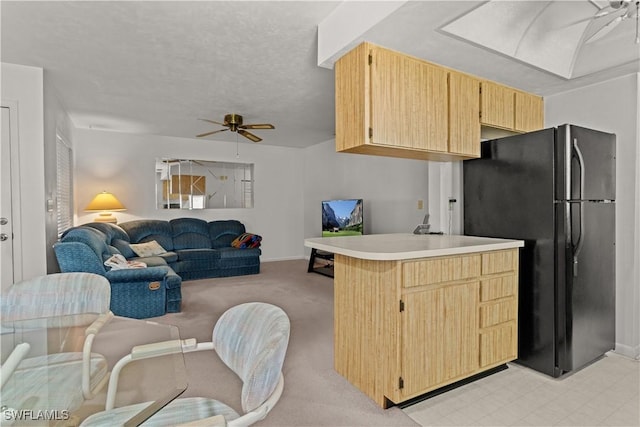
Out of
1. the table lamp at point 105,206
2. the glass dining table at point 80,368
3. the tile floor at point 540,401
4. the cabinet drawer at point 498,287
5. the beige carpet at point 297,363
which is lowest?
the tile floor at point 540,401

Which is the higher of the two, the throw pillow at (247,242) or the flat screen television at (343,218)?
the flat screen television at (343,218)

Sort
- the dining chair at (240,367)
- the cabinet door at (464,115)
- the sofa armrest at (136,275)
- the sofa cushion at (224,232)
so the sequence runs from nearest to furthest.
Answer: the dining chair at (240,367) < the cabinet door at (464,115) < the sofa armrest at (136,275) < the sofa cushion at (224,232)

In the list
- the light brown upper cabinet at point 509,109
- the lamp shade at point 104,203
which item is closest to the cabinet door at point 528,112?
the light brown upper cabinet at point 509,109

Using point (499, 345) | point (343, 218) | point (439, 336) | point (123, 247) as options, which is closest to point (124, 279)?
point (123, 247)

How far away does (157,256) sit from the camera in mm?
5277

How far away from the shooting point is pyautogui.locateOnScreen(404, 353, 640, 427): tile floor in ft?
6.42

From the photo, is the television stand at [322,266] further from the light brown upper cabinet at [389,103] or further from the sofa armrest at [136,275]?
the light brown upper cabinet at [389,103]

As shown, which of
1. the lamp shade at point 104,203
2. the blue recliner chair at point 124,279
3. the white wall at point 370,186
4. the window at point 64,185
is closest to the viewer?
Answer: the blue recliner chair at point 124,279

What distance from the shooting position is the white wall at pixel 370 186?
5059mm

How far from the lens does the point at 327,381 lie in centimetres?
238

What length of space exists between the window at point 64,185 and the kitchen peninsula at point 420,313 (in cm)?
368

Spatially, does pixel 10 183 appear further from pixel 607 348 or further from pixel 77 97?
pixel 607 348

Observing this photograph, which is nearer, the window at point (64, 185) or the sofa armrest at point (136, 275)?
the sofa armrest at point (136, 275)

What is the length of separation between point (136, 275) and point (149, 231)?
2.41m
